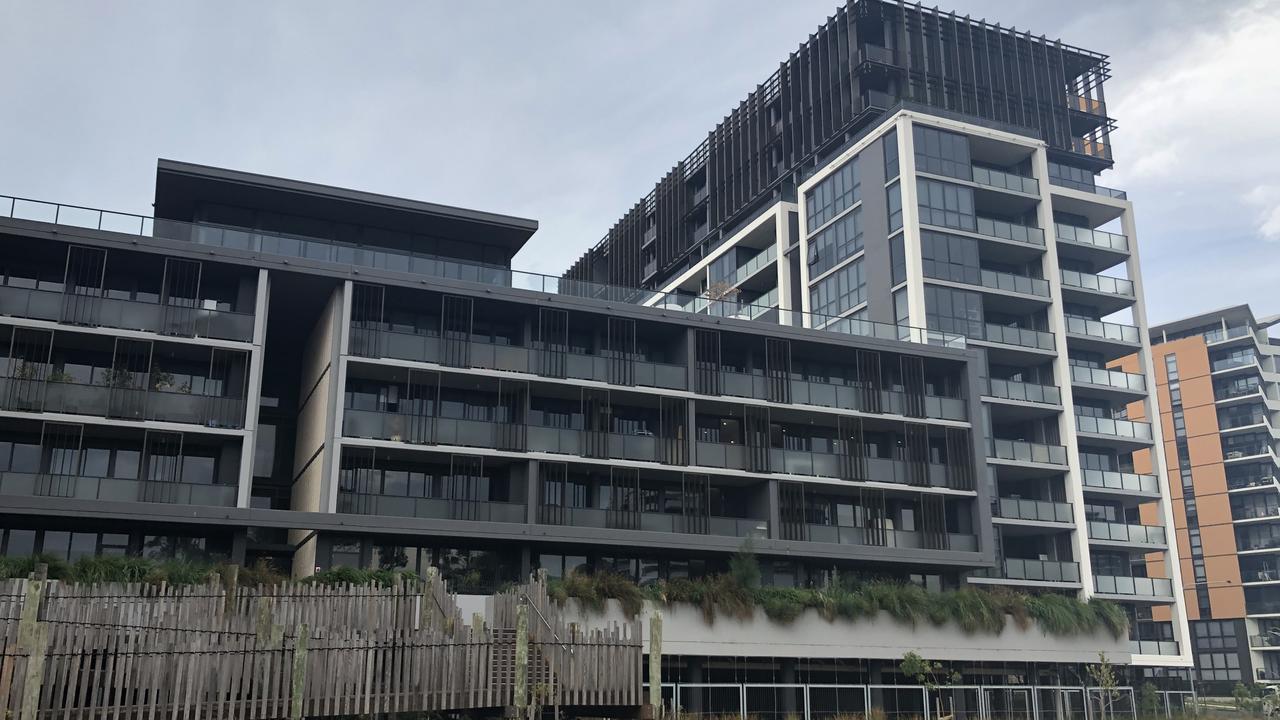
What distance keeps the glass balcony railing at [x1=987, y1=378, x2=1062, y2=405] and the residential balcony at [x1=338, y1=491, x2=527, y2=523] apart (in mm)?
27795

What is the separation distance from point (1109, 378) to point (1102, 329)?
285cm

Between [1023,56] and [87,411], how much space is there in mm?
53838

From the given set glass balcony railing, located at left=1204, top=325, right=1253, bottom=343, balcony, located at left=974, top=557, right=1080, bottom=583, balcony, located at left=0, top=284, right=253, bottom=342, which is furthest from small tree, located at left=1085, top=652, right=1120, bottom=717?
glass balcony railing, located at left=1204, top=325, right=1253, bottom=343

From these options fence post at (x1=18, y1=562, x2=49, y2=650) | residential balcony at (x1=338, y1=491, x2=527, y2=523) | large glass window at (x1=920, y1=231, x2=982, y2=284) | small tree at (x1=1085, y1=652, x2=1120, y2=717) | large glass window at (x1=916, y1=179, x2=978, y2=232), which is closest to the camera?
fence post at (x1=18, y1=562, x2=49, y2=650)

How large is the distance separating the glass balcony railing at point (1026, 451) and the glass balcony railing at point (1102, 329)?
8.09 meters

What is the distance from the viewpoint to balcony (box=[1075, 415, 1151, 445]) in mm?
64500

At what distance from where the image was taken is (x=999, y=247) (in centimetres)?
6525

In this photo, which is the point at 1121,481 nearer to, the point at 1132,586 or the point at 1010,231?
the point at 1132,586

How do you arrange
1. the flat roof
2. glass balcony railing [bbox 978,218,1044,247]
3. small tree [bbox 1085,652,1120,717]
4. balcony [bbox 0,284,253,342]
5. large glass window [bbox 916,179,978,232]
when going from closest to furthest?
small tree [bbox 1085,652,1120,717]
balcony [bbox 0,284,253,342]
the flat roof
large glass window [bbox 916,179,978,232]
glass balcony railing [bbox 978,218,1044,247]

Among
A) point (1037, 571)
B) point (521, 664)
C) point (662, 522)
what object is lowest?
point (521, 664)

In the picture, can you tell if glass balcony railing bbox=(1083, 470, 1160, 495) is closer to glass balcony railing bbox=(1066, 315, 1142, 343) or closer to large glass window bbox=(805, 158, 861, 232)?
glass balcony railing bbox=(1066, 315, 1142, 343)

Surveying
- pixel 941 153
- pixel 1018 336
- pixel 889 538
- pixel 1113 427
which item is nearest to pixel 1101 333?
pixel 1113 427

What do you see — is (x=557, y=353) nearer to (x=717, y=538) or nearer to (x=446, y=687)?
(x=717, y=538)

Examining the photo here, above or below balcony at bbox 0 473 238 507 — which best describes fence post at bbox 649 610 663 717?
below
